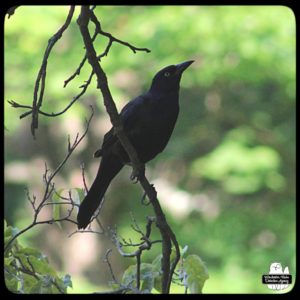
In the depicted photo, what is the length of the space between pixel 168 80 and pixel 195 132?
21.0 ft

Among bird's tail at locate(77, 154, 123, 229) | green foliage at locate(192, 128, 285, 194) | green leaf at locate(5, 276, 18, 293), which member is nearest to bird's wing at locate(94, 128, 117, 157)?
bird's tail at locate(77, 154, 123, 229)

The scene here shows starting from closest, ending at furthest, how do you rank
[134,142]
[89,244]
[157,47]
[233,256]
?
[134,142] → [157,47] → [233,256] → [89,244]

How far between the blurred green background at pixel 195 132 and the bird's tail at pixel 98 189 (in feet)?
13.8

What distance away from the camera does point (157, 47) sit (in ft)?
26.6

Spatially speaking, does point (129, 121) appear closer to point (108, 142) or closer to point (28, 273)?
point (108, 142)

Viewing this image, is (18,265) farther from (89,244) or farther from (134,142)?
(89,244)

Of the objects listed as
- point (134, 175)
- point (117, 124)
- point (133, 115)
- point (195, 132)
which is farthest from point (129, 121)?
point (195, 132)

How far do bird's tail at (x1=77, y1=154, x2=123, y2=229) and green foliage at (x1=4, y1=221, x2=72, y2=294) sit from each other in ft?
1.54

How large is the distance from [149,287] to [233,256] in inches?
286

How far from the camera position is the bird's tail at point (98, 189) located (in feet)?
10.2

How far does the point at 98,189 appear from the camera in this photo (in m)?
3.42

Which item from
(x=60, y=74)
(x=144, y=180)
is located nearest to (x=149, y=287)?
(x=144, y=180)

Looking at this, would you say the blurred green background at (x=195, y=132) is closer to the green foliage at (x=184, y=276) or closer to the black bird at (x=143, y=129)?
the black bird at (x=143, y=129)

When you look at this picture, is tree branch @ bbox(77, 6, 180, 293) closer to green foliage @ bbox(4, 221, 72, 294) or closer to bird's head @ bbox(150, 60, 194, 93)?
green foliage @ bbox(4, 221, 72, 294)
